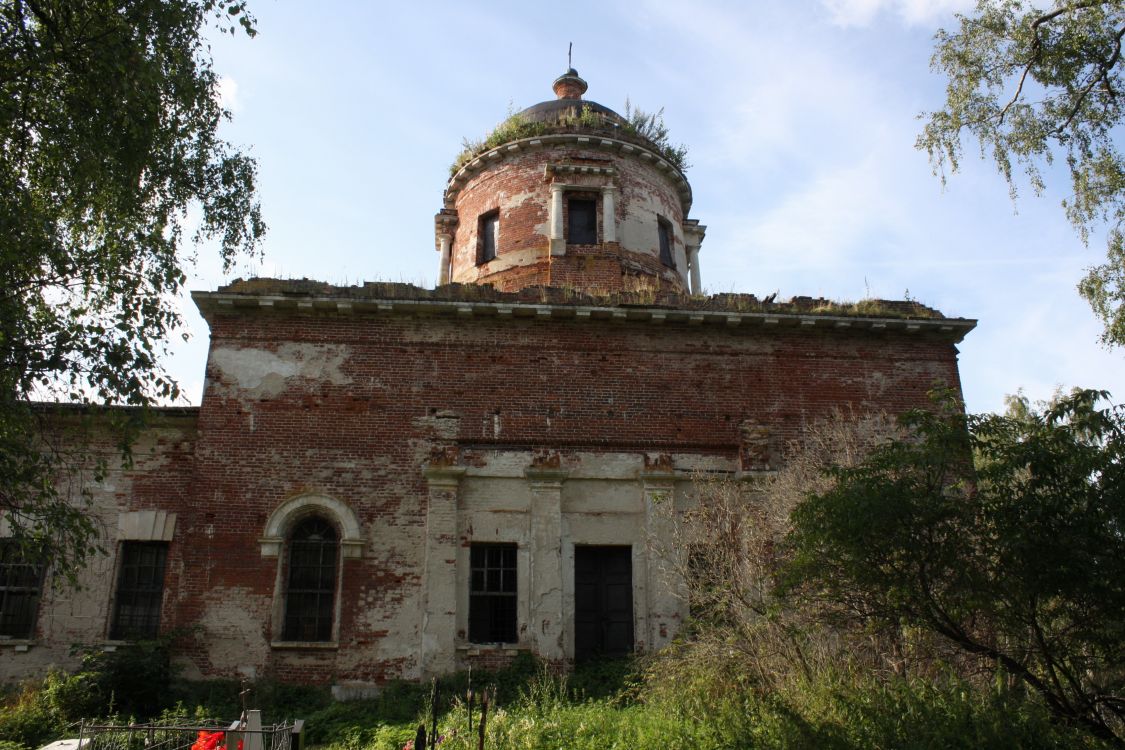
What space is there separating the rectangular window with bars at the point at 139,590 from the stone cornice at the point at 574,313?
385 cm

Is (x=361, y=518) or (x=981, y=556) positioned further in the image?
(x=361, y=518)

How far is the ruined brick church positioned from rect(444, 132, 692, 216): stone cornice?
15.7ft

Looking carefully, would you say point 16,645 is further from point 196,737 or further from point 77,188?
point 77,188

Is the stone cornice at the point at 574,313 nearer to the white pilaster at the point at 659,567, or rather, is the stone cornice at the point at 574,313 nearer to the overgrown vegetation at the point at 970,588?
the white pilaster at the point at 659,567

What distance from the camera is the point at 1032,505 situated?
7555 millimetres

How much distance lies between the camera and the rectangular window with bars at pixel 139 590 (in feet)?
43.5

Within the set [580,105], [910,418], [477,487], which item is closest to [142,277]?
[477,487]

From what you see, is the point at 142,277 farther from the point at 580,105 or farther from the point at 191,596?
the point at 580,105

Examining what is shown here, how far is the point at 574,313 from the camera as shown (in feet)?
46.2

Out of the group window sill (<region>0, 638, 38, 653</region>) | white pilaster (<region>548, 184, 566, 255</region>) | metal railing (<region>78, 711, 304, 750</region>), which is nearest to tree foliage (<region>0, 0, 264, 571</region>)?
metal railing (<region>78, 711, 304, 750</region>)

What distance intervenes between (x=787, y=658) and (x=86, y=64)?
9.74 metres

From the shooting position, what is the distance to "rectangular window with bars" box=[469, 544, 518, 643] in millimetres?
12883

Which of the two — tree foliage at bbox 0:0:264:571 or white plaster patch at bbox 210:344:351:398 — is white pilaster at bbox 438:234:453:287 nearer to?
white plaster patch at bbox 210:344:351:398

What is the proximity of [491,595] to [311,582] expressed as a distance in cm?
270
